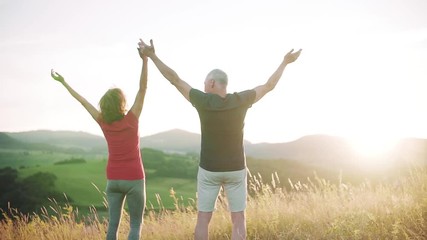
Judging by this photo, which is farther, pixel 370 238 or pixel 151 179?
pixel 151 179

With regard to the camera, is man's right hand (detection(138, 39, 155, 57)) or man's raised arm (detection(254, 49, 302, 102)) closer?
man's raised arm (detection(254, 49, 302, 102))

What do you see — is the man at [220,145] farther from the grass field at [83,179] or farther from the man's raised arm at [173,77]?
the grass field at [83,179]

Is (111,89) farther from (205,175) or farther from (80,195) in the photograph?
(80,195)

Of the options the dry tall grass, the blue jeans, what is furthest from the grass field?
the blue jeans

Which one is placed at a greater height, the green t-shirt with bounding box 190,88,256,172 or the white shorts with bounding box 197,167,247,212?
the green t-shirt with bounding box 190,88,256,172

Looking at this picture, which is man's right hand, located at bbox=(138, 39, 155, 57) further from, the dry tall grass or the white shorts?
the dry tall grass

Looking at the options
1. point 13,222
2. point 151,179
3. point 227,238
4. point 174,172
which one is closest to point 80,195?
point 151,179

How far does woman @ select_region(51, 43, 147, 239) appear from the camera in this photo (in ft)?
15.7

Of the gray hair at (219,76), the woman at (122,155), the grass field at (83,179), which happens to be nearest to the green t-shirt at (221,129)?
the gray hair at (219,76)

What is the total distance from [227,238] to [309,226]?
1258 mm

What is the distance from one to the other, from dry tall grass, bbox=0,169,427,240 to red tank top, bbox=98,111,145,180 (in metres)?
2.13

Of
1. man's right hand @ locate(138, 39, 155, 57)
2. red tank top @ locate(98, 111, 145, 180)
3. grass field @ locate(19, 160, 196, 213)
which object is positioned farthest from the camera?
grass field @ locate(19, 160, 196, 213)

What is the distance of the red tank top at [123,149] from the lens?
4770mm

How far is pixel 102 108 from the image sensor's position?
483 cm
